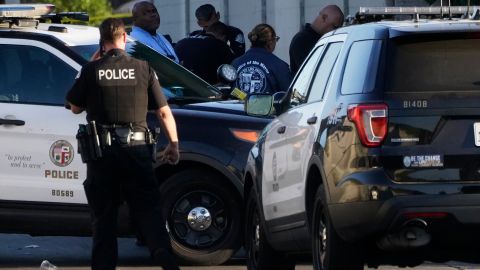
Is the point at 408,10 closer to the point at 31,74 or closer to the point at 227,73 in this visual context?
the point at 31,74

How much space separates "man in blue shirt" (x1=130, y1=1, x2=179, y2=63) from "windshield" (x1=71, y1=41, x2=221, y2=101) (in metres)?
2.03

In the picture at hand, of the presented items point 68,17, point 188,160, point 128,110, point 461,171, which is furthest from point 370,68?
point 68,17

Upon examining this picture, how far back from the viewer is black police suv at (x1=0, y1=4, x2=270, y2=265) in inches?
431

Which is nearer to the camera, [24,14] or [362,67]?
[362,67]

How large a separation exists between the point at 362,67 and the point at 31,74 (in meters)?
4.03

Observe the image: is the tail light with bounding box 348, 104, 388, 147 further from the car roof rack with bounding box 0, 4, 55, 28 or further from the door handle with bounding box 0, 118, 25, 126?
the car roof rack with bounding box 0, 4, 55, 28

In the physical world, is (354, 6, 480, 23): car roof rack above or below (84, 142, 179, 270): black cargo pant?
above

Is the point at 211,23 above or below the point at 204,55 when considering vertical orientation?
above

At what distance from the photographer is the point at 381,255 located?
26.6 feet

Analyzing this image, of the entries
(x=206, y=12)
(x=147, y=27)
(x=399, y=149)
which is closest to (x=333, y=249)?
(x=399, y=149)

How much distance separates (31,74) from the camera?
36.8 ft

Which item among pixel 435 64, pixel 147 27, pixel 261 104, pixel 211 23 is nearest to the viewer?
pixel 435 64

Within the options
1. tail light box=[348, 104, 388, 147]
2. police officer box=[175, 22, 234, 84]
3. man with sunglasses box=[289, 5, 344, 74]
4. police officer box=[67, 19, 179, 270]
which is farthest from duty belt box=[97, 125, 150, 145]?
police officer box=[175, 22, 234, 84]

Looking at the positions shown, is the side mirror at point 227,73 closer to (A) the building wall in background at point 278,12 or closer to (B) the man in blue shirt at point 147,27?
(B) the man in blue shirt at point 147,27
